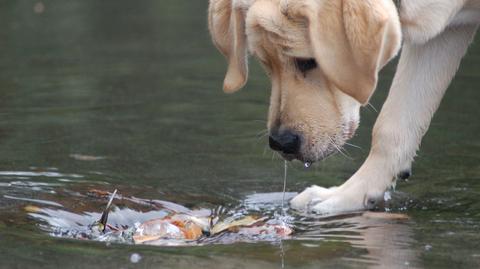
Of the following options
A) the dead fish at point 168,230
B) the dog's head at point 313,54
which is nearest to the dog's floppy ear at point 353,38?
the dog's head at point 313,54

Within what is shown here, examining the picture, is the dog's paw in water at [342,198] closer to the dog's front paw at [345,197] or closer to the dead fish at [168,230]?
the dog's front paw at [345,197]

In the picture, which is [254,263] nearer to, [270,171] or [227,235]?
[227,235]

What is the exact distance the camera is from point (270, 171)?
18.8ft

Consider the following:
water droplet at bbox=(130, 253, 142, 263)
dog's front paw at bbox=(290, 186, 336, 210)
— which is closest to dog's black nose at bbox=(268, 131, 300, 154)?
dog's front paw at bbox=(290, 186, 336, 210)

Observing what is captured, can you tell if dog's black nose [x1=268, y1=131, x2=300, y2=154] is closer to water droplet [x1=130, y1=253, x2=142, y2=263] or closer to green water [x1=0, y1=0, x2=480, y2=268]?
green water [x1=0, y1=0, x2=480, y2=268]

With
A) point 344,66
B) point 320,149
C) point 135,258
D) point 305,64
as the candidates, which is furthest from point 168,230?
point 344,66

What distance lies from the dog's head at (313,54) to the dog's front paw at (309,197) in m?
0.52

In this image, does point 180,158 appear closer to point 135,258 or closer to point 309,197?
point 309,197

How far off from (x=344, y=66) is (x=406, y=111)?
1.14 meters

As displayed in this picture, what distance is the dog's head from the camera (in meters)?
4.23

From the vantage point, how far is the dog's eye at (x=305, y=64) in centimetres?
443

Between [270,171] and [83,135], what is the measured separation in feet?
4.21

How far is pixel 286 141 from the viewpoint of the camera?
4.54m

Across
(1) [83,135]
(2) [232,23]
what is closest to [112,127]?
(1) [83,135]
